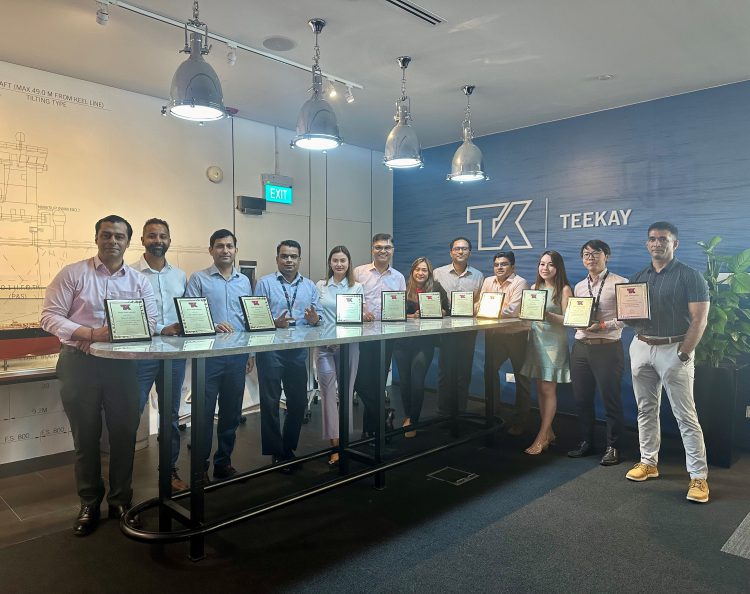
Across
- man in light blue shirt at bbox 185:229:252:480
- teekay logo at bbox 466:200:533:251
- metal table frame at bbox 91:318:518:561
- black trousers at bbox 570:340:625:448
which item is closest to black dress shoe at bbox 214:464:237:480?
man in light blue shirt at bbox 185:229:252:480

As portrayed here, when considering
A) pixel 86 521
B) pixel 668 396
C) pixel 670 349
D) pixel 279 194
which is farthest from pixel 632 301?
pixel 279 194

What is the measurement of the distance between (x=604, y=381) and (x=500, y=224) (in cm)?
243

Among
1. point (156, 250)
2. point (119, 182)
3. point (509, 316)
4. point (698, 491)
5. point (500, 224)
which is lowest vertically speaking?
point (698, 491)

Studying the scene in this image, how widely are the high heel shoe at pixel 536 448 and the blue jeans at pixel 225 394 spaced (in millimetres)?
2200

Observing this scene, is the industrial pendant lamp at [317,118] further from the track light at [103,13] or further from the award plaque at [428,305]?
the award plaque at [428,305]

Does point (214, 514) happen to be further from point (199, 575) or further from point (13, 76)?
point (13, 76)

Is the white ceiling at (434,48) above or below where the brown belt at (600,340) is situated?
above

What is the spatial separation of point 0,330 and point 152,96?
2.33 metres

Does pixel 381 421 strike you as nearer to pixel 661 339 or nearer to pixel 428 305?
pixel 428 305

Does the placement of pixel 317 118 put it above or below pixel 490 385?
above

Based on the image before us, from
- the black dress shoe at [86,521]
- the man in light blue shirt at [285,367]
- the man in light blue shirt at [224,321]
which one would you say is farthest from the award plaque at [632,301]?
the black dress shoe at [86,521]

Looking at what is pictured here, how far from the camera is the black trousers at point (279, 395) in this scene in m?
3.62

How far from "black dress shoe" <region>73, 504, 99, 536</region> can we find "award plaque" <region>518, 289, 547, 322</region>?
3.04 meters

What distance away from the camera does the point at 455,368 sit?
446 centimetres
